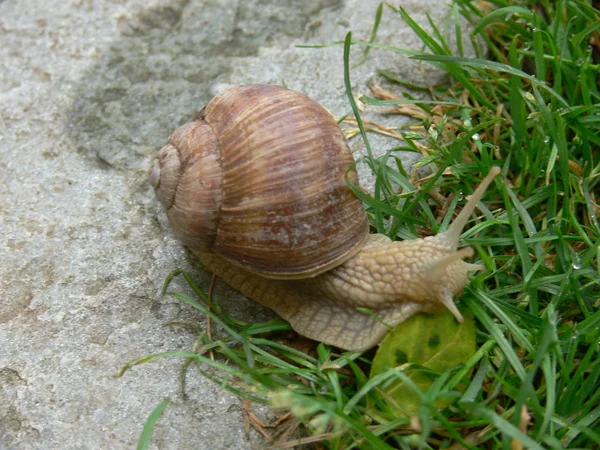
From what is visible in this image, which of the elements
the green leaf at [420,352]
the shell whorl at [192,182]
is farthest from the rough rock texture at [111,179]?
the green leaf at [420,352]

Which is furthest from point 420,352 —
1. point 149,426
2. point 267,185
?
point 149,426

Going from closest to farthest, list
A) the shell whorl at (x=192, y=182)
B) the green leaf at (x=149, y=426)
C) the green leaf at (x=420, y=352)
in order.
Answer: the green leaf at (x=149, y=426), the green leaf at (x=420, y=352), the shell whorl at (x=192, y=182)

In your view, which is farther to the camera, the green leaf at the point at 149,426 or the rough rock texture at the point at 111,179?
the rough rock texture at the point at 111,179

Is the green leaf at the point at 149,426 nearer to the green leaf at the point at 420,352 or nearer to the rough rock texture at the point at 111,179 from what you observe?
the rough rock texture at the point at 111,179

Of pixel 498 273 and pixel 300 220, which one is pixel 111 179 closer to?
pixel 300 220

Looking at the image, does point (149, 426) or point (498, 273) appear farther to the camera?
point (498, 273)

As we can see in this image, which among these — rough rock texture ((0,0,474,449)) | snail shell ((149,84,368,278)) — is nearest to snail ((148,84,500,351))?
snail shell ((149,84,368,278))
